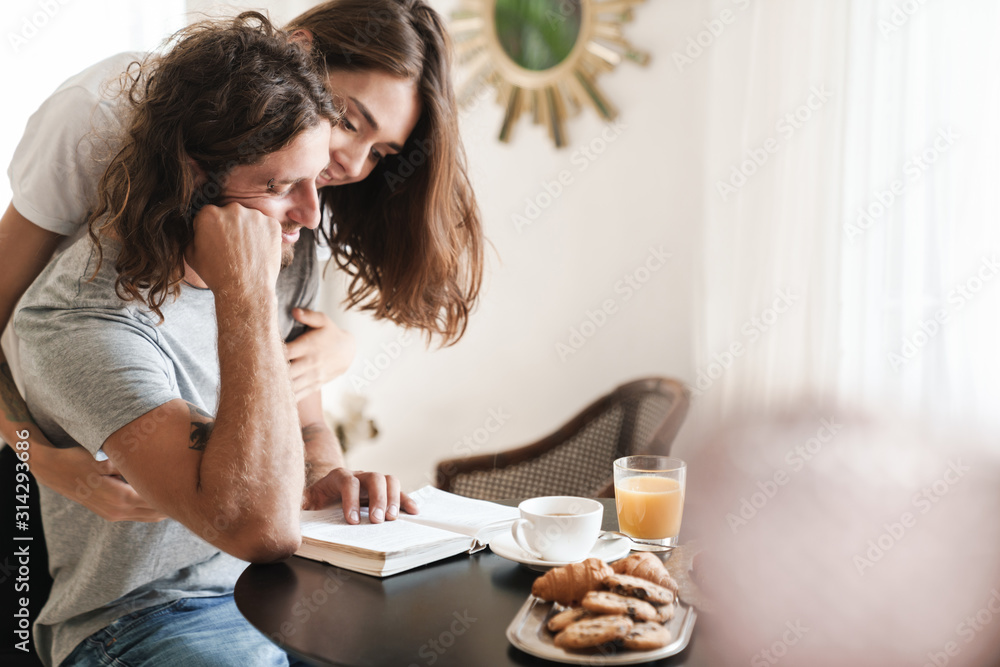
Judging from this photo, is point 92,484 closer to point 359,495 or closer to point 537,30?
point 359,495

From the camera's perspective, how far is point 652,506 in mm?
895

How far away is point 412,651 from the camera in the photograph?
0.63m

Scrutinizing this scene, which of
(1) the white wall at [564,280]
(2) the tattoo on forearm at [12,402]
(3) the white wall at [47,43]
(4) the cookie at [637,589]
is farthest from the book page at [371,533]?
(1) the white wall at [564,280]

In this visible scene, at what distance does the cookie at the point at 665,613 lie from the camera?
651 millimetres

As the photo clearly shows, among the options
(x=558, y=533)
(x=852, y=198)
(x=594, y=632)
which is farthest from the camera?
(x=852, y=198)

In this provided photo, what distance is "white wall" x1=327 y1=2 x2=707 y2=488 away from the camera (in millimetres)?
2223

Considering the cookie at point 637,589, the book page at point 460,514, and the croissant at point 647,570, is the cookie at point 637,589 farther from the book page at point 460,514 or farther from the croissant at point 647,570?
the book page at point 460,514

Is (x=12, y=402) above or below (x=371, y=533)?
above

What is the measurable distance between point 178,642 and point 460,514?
14.8 inches

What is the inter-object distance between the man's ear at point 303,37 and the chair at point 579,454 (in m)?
1.17

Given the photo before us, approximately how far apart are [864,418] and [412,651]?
424 mm

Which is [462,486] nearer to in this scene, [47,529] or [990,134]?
[47,529]

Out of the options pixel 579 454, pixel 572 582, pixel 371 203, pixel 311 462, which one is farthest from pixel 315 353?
pixel 579 454

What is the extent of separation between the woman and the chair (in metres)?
0.63
